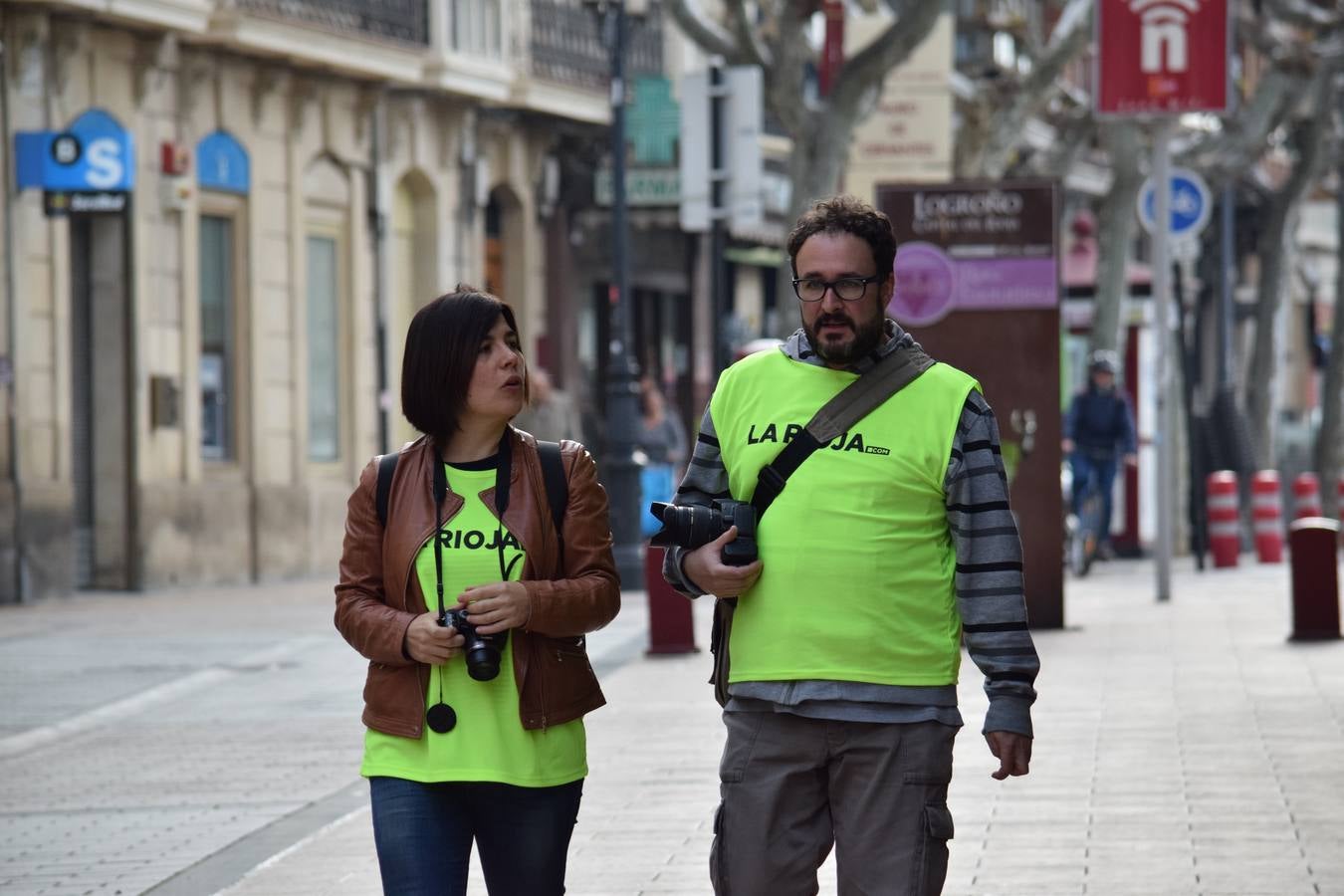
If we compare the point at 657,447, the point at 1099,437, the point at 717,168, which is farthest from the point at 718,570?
the point at 657,447

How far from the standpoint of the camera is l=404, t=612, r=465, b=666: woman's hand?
4.76 metres

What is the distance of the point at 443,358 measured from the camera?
194 inches

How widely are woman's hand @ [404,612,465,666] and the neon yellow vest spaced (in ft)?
1.68

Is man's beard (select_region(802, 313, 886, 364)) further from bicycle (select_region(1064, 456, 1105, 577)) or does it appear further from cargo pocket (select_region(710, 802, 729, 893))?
bicycle (select_region(1064, 456, 1105, 577))

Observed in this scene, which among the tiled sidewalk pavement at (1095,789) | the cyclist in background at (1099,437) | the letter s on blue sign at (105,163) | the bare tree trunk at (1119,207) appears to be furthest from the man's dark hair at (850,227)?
the bare tree trunk at (1119,207)

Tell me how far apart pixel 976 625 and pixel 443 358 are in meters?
1.05

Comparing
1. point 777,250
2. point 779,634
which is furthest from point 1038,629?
point 777,250

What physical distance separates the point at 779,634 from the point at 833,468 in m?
0.30

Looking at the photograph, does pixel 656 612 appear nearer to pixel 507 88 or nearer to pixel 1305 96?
pixel 507 88

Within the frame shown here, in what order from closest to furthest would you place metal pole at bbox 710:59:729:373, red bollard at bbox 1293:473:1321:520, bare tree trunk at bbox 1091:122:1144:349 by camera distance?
metal pole at bbox 710:59:729:373 → red bollard at bbox 1293:473:1321:520 → bare tree trunk at bbox 1091:122:1144:349

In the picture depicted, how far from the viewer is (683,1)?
2447 cm

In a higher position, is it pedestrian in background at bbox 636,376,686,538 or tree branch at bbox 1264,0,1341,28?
tree branch at bbox 1264,0,1341,28

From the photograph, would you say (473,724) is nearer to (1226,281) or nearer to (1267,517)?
(1267,517)

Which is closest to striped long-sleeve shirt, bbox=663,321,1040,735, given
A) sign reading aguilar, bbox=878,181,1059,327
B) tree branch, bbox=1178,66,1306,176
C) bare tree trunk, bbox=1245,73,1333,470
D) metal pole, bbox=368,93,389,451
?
sign reading aguilar, bbox=878,181,1059,327
